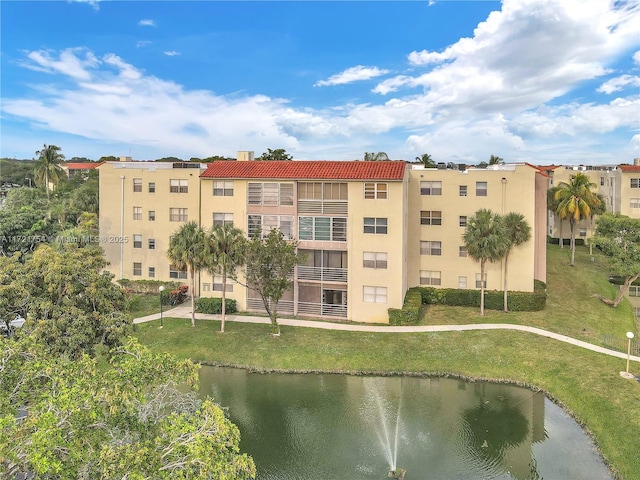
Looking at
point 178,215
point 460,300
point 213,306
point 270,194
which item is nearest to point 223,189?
point 270,194

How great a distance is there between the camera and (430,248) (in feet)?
130

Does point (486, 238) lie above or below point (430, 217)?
below

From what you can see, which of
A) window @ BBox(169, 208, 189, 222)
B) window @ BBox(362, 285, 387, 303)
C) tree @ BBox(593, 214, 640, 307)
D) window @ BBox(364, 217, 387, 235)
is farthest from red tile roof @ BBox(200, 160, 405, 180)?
tree @ BBox(593, 214, 640, 307)

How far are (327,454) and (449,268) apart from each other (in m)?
23.9

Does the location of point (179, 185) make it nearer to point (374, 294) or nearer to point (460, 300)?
point (374, 294)

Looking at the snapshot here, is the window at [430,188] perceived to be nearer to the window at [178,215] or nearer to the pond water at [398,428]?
the pond water at [398,428]

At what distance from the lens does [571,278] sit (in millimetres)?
46562

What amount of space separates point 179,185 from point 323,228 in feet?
47.8

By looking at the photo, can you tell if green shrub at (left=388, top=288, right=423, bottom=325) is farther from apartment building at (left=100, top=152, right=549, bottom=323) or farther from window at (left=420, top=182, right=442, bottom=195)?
window at (left=420, top=182, right=442, bottom=195)

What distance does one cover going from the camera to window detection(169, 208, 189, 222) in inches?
1609

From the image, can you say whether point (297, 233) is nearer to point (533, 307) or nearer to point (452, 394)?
point (452, 394)

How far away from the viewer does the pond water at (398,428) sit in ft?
58.6

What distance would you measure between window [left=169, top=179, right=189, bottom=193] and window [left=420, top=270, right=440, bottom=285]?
22009mm

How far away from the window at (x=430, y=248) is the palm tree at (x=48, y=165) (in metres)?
56.4
